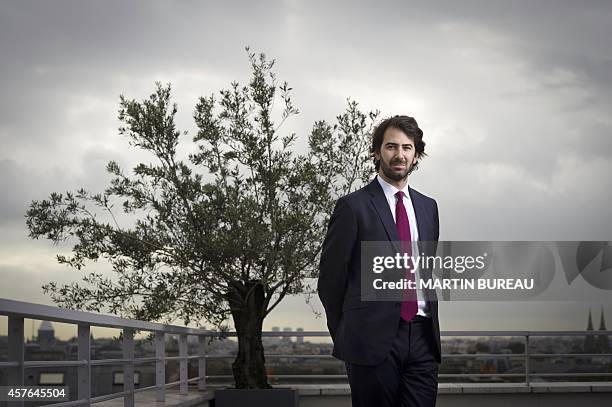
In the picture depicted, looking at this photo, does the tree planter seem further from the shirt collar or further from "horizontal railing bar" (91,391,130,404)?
the shirt collar

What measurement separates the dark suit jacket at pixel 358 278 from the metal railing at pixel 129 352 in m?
1.32

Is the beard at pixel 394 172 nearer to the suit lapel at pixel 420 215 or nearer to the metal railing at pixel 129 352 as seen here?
the suit lapel at pixel 420 215

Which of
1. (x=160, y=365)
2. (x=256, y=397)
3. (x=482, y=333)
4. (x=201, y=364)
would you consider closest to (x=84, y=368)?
(x=160, y=365)

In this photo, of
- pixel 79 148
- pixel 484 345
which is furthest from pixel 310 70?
pixel 484 345

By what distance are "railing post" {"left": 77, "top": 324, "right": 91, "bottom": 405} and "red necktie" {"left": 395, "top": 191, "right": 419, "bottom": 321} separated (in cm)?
213

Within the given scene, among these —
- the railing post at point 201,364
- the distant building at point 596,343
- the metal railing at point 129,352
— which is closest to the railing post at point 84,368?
the metal railing at point 129,352

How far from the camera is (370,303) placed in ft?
10.9

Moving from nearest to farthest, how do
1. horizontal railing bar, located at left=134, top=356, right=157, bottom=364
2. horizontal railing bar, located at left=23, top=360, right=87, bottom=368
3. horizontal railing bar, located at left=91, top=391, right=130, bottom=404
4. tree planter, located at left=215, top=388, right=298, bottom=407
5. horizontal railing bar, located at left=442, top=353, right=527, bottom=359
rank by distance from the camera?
horizontal railing bar, located at left=23, top=360, right=87, bottom=368 < horizontal railing bar, located at left=91, top=391, right=130, bottom=404 < horizontal railing bar, located at left=134, top=356, right=157, bottom=364 < tree planter, located at left=215, top=388, right=298, bottom=407 < horizontal railing bar, located at left=442, top=353, right=527, bottom=359

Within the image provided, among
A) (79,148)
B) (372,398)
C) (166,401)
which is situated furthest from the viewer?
(79,148)

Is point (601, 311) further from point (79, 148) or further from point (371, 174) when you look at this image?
point (79, 148)

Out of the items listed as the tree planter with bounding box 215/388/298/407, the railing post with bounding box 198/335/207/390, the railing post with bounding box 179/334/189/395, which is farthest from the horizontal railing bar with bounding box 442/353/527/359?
the railing post with bounding box 179/334/189/395

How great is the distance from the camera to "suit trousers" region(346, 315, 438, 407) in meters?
3.26

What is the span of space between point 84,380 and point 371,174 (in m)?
6.32

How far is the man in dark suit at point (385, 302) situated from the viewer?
3.26 m
